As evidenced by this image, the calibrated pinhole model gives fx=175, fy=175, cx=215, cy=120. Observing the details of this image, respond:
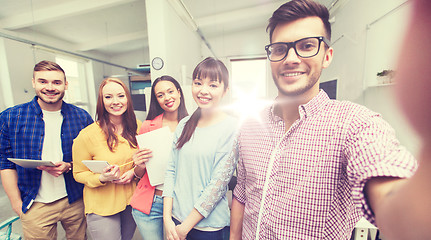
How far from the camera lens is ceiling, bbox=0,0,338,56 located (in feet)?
10.4

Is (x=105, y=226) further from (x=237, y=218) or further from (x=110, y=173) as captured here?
(x=237, y=218)

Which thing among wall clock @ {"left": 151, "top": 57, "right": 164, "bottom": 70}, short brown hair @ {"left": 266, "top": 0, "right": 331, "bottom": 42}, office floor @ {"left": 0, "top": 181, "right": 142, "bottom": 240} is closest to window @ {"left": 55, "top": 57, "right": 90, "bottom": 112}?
office floor @ {"left": 0, "top": 181, "right": 142, "bottom": 240}

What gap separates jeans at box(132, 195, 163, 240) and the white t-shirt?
26.7 inches

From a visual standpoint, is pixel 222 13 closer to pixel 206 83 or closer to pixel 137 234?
pixel 206 83

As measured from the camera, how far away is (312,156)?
639 mm

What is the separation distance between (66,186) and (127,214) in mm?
521

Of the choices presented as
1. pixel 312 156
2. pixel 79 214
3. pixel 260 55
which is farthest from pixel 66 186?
pixel 260 55

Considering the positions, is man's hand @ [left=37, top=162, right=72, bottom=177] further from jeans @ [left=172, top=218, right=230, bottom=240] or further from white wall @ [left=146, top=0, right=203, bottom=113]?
white wall @ [left=146, top=0, right=203, bottom=113]

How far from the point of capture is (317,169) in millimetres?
628

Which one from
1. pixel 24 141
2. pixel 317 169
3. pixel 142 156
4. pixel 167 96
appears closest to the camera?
pixel 317 169

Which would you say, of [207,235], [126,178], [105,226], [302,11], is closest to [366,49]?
[302,11]

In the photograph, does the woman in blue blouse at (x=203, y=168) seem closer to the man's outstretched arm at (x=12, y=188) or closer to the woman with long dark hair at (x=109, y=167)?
the woman with long dark hair at (x=109, y=167)

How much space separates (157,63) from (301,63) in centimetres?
272

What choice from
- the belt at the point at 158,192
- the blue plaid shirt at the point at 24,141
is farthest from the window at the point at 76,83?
the belt at the point at 158,192
